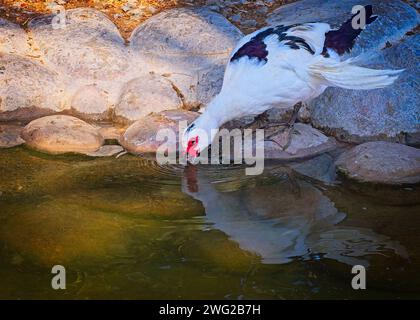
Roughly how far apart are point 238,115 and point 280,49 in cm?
59

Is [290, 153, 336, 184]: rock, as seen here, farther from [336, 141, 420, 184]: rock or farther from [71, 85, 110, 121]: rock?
[71, 85, 110, 121]: rock

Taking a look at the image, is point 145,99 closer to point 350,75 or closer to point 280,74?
point 280,74

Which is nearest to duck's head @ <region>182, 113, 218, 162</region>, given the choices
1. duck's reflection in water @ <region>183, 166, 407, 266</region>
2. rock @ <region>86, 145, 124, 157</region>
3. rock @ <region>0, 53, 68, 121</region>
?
duck's reflection in water @ <region>183, 166, 407, 266</region>

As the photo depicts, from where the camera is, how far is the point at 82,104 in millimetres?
5996

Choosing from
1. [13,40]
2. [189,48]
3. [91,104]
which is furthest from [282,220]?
[13,40]

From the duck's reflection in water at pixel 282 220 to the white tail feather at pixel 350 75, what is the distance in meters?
0.79

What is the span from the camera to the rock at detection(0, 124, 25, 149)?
5.41m

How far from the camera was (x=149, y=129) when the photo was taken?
18.0ft

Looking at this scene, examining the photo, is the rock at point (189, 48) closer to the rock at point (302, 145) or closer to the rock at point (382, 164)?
the rock at point (302, 145)

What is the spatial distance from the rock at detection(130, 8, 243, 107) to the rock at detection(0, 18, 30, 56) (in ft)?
3.32

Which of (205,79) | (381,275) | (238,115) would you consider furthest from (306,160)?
(381,275)

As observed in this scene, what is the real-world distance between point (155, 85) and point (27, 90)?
1.14m

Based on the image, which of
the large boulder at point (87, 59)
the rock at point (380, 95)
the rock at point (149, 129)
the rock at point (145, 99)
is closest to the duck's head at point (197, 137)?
the rock at point (149, 129)
